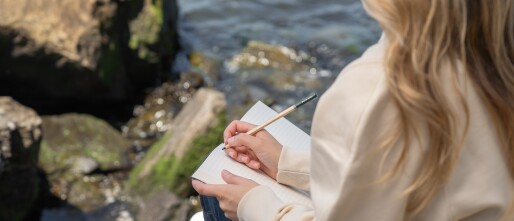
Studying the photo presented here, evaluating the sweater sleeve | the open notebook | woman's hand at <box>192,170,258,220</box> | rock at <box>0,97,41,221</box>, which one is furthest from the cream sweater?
rock at <box>0,97,41,221</box>

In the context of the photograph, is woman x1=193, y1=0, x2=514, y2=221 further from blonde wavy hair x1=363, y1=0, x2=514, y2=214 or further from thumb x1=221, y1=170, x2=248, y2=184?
thumb x1=221, y1=170, x2=248, y2=184

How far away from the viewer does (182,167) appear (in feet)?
17.2

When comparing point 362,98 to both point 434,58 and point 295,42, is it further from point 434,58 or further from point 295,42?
point 295,42

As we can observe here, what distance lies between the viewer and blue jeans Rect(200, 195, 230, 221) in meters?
2.63

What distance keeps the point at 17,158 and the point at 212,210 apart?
2490 millimetres

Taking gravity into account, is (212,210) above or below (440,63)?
below

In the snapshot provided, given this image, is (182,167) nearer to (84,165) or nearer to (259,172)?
(84,165)

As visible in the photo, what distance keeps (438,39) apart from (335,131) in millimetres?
303

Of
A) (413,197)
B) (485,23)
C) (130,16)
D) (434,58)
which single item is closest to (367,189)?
(413,197)

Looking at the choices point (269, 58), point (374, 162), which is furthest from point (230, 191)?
point (269, 58)

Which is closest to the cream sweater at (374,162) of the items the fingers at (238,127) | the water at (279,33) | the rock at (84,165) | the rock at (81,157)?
the fingers at (238,127)

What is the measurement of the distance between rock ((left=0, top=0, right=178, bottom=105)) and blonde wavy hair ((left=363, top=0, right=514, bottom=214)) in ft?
15.2

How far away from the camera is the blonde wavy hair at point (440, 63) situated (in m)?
1.72

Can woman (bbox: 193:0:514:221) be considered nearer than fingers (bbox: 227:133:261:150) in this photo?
Yes
